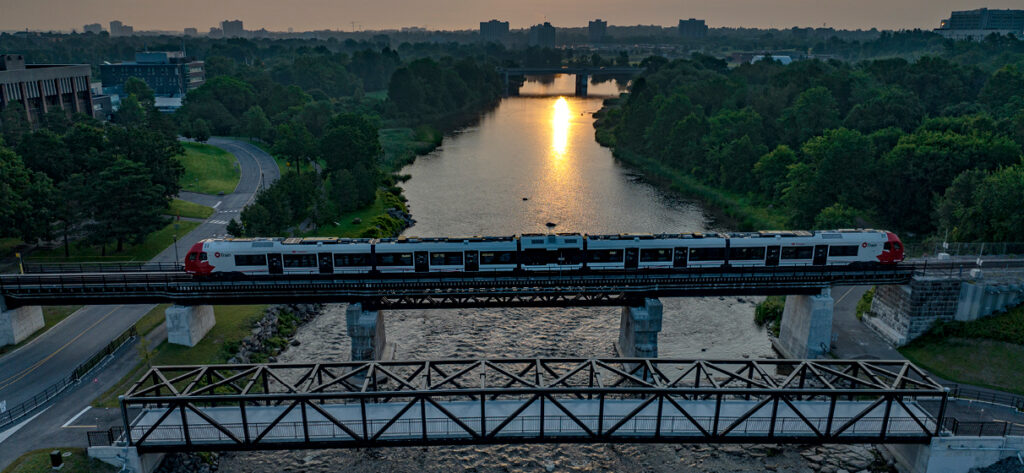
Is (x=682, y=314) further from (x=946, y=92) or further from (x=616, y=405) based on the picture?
(x=946, y=92)

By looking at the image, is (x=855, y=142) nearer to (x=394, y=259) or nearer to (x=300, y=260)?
(x=394, y=259)

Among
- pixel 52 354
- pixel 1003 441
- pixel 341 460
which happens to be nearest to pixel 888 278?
pixel 1003 441

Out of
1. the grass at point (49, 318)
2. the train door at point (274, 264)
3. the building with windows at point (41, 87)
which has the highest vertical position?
the building with windows at point (41, 87)

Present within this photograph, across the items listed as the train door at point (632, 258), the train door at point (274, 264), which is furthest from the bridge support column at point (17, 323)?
the train door at point (632, 258)

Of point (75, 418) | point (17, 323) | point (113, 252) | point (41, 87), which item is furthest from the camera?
point (41, 87)

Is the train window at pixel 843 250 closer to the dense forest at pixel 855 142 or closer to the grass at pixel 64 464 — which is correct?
the dense forest at pixel 855 142

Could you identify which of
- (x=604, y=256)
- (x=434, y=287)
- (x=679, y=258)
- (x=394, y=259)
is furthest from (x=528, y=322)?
(x=679, y=258)
